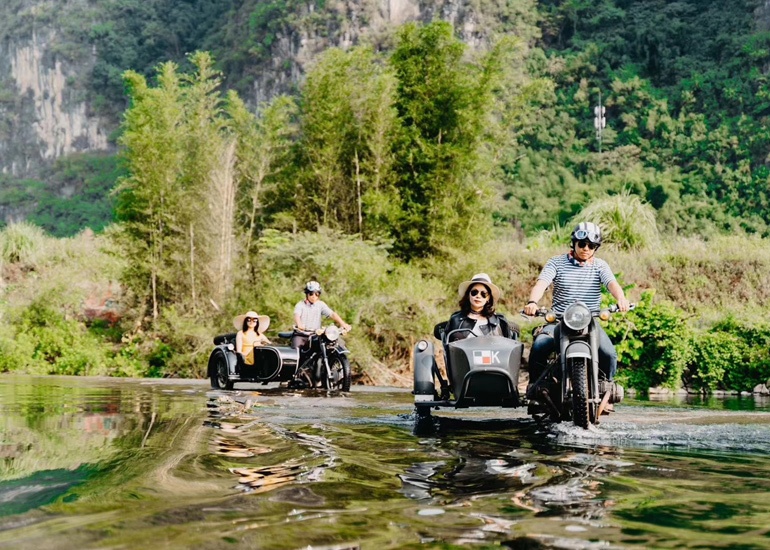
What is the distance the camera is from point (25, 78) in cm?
9269

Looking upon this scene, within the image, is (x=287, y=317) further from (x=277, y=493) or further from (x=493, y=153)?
(x=277, y=493)

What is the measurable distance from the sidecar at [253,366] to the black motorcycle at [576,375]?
6095 millimetres

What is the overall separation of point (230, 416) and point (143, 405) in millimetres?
2100

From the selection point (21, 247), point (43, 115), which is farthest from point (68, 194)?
point (21, 247)

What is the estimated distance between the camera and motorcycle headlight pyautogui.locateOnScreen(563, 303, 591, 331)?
21.6ft

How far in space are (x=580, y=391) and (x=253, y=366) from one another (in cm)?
734

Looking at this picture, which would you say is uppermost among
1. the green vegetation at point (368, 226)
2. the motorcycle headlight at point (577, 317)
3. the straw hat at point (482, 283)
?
the green vegetation at point (368, 226)

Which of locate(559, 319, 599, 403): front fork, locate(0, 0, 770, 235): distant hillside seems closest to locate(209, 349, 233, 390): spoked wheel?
locate(559, 319, 599, 403): front fork

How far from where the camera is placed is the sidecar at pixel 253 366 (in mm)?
12695

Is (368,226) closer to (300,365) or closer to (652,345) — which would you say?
(652,345)

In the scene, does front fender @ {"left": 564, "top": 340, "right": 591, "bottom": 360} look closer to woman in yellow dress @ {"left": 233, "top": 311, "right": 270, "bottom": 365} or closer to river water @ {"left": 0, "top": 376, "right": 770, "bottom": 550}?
river water @ {"left": 0, "top": 376, "right": 770, "bottom": 550}

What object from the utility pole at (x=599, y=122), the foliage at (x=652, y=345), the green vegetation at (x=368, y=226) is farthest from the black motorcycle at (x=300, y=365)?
the utility pole at (x=599, y=122)

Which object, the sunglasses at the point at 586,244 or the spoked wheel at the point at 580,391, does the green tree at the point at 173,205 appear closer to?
the sunglasses at the point at 586,244

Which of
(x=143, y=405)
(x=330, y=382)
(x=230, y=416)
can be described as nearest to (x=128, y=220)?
(x=330, y=382)
